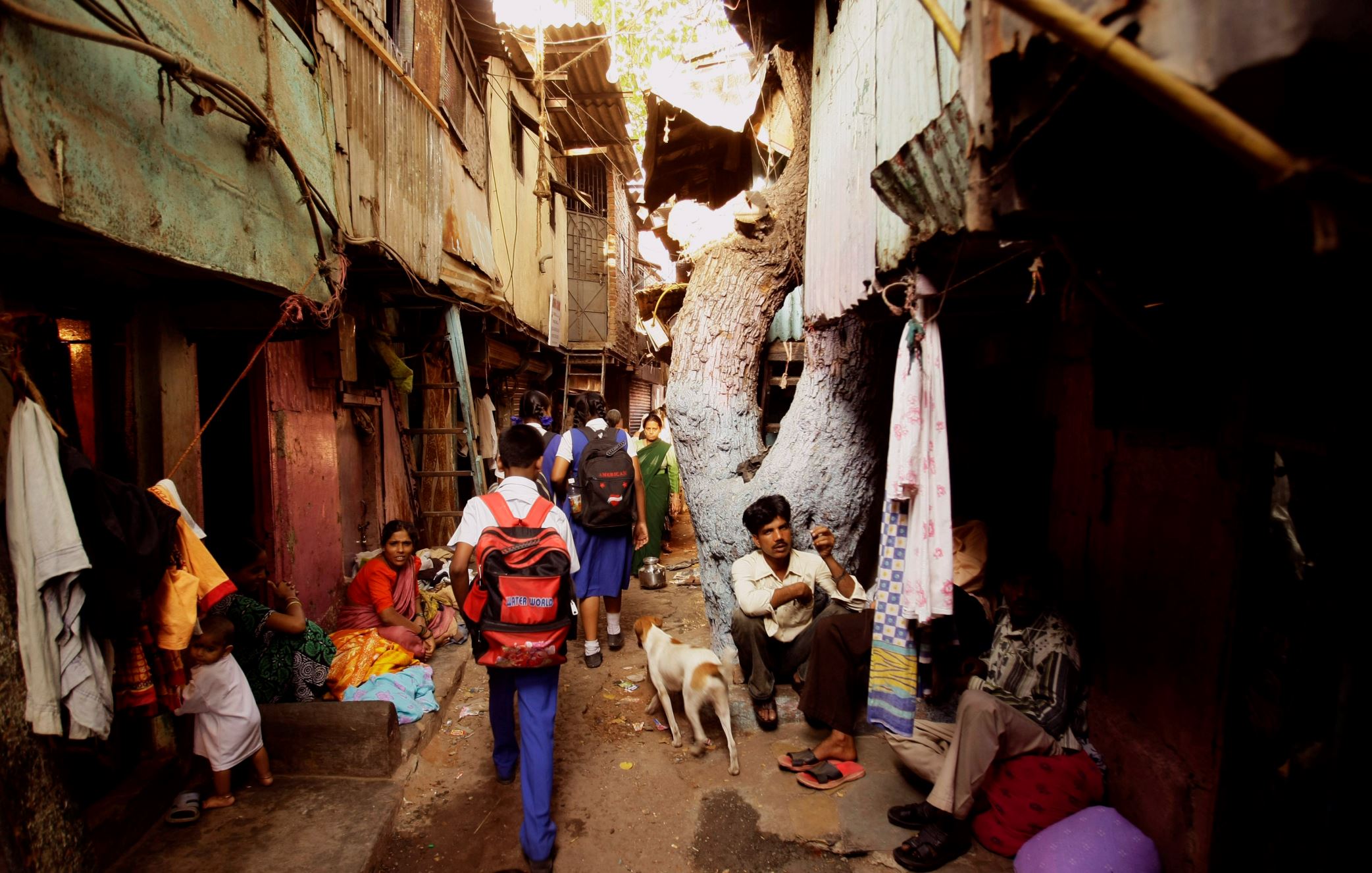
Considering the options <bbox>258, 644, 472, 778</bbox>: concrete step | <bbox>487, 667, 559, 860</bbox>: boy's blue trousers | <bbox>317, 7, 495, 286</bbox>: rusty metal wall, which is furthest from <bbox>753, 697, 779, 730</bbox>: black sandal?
<bbox>317, 7, 495, 286</bbox>: rusty metal wall

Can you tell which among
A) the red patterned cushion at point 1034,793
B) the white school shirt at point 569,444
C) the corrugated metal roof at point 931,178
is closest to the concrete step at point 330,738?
the white school shirt at point 569,444

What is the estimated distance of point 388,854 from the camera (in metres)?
3.26

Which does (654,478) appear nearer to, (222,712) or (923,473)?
(222,712)

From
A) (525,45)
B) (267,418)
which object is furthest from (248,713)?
(525,45)

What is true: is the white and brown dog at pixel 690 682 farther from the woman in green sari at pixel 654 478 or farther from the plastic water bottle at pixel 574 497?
the woman in green sari at pixel 654 478

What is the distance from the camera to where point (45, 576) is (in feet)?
7.23

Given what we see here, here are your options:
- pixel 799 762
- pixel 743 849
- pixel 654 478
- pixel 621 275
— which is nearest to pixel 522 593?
pixel 743 849

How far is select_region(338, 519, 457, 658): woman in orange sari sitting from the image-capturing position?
16.6 ft

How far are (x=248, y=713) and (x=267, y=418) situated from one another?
7.87ft

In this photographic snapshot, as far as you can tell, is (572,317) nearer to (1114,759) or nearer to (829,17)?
(829,17)

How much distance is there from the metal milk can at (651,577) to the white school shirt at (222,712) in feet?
16.5

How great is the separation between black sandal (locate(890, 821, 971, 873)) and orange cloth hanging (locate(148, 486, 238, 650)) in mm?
3626

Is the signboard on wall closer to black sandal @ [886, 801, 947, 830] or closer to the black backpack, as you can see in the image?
the black backpack

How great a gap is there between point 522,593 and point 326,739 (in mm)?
1821
